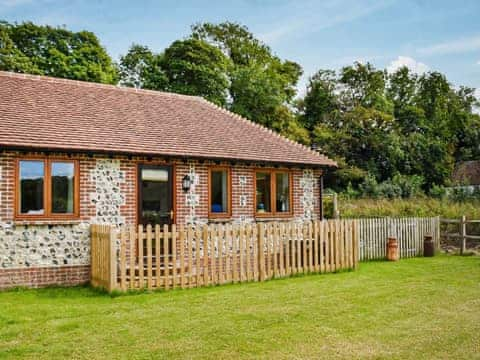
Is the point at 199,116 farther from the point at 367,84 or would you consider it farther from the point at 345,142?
the point at 367,84

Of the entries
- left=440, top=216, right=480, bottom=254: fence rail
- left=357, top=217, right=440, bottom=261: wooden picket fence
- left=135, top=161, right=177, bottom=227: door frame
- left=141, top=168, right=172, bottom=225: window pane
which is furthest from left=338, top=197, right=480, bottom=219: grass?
left=141, top=168, right=172, bottom=225: window pane

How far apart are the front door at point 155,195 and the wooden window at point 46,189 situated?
67.1 inches

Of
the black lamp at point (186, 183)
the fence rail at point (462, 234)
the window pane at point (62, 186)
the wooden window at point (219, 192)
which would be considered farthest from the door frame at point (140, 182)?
the fence rail at point (462, 234)

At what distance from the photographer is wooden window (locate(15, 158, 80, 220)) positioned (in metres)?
11.3

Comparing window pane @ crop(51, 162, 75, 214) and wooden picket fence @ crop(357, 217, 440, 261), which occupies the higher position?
window pane @ crop(51, 162, 75, 214)

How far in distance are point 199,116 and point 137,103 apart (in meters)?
2.12

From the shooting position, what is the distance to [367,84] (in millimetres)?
42625

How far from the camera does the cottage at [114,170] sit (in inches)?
446

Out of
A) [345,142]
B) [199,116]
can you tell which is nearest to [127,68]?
[345,142]

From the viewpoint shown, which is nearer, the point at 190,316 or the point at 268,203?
the point at 190,316

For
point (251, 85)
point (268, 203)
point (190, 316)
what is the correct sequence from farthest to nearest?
point (251, 85) < point (268, 203) < point (190, 316)

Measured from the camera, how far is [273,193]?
1520cm

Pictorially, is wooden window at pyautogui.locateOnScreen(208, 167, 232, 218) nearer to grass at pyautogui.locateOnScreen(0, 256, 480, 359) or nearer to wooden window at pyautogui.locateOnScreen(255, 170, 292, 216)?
wooden window at pyautogui.locateOnScreen(255, 170, 292, 216)

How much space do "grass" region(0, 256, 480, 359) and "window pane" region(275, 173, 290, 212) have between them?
4519 mm
